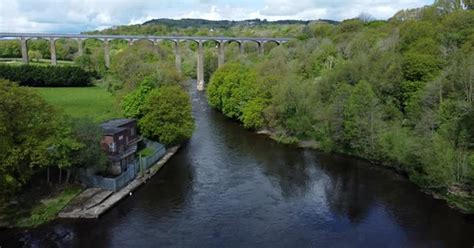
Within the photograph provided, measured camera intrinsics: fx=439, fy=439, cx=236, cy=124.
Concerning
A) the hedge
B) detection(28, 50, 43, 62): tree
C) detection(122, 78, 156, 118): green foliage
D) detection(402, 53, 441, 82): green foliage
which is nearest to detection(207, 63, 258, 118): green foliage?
detection(122, 78, 156, 118): green foliage

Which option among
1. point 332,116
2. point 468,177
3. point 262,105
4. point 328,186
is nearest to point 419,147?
point 468,177

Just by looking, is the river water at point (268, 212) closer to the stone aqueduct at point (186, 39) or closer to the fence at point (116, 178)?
the fence at point (116, 178)

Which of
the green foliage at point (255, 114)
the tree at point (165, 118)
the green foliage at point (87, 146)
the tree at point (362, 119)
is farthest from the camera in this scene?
the green foliage at point (255, 114)

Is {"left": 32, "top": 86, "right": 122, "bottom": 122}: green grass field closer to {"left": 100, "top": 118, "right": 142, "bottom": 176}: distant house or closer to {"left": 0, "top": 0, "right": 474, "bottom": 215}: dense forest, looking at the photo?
{"left": 0, "top": 0, "right": 474, "bottom": 215}: dense forest

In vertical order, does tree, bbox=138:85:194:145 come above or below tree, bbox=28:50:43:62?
below

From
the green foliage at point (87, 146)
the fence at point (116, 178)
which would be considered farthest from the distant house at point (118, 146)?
the green foliage at point (87, 146)

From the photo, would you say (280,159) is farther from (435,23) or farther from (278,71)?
(435,23)
